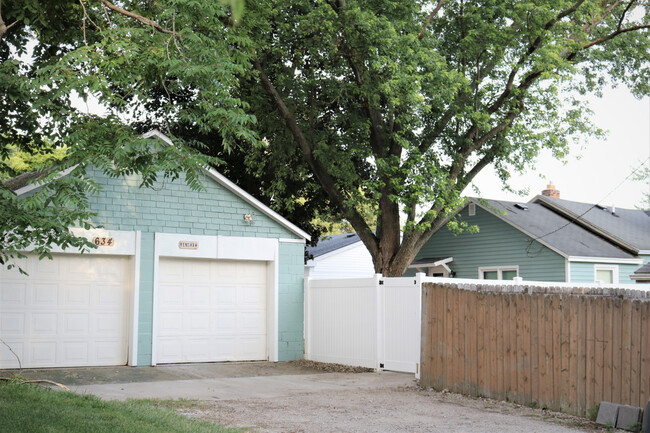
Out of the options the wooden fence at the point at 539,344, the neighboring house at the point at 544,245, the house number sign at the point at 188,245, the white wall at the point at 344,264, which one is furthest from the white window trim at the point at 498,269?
the wooden fence at the point at 539,344

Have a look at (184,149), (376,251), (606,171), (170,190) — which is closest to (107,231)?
(170,190)

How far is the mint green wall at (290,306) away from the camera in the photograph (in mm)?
16203

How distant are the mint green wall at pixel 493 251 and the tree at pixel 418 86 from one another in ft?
15.3

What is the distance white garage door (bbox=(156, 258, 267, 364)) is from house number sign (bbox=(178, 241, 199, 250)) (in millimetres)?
377

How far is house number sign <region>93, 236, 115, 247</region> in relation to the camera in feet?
46.3

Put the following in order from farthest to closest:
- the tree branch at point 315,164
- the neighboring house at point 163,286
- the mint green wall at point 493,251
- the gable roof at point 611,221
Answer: the gable roof at point 611,221
the mint green wall at point 493,251
the tree branch at point 315,164
the neighboring house at point 163,286

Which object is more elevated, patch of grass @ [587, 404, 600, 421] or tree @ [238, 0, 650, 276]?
tree @ [238, 0, 650, 276]

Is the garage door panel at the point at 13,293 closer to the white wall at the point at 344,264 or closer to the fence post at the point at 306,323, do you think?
the fence post at the point at 306,323

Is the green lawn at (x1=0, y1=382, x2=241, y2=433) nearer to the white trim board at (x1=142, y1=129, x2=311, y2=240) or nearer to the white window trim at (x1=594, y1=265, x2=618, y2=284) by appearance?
the white trim board at (x1=142, y1=129, x2=311, y2=240)

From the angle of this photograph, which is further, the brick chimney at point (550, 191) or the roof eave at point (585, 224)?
the brick chimney at point (550, 191)

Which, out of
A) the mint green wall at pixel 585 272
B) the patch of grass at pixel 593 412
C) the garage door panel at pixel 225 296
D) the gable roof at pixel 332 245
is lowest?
the patch of grass at pixel 593 412

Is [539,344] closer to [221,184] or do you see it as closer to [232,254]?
[232,254]

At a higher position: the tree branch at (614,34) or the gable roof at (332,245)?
the tree branch at (614,34)

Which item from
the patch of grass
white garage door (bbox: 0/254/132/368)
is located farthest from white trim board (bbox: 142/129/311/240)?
the patch of grass
